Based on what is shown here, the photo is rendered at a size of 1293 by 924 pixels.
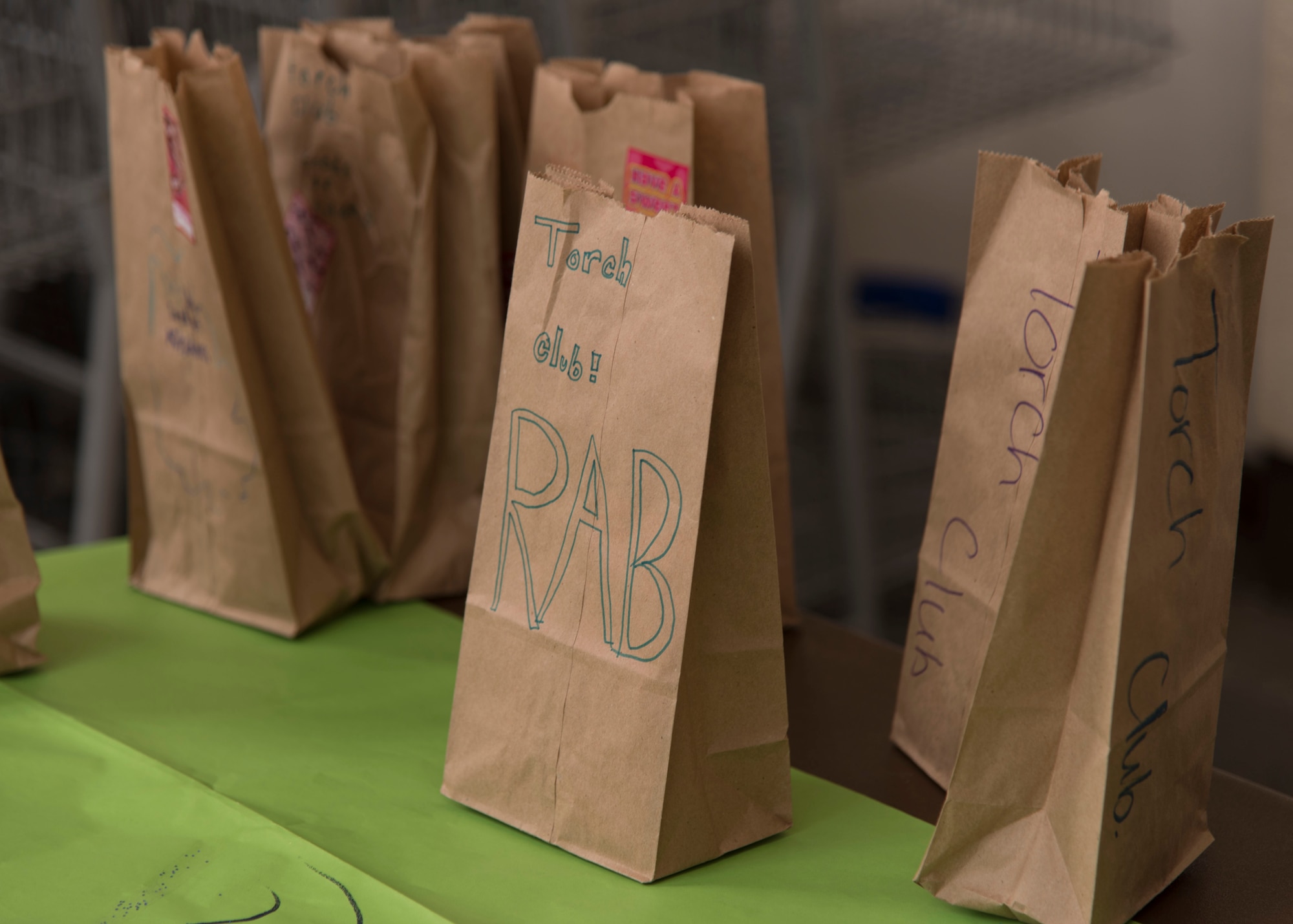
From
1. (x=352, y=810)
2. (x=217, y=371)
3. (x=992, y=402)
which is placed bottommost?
(x=352, y=810)

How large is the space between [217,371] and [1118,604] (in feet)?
2.29

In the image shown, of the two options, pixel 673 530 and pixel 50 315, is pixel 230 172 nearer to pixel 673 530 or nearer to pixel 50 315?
pixel 673 530

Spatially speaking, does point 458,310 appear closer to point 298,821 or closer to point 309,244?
point 309,244

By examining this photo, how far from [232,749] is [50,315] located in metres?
1.38

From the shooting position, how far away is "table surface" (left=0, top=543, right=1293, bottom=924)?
68 cm

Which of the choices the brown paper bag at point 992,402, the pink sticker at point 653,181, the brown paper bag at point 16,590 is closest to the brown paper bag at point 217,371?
the brown paper bag at point 16,590

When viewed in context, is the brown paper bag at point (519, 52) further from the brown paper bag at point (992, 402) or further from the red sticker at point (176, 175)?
the brown paper bag at point (992, 402)

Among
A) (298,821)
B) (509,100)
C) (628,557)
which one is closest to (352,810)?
(298,821)

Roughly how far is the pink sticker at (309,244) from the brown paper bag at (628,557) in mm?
404

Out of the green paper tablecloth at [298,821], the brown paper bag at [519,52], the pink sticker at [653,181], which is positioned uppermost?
the brown paper bag at [519,52]

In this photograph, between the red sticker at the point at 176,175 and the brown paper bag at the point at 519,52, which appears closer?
the red sticker at the point at 176,175

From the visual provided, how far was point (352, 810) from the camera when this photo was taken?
0.77m

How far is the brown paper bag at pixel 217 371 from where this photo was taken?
957 mm

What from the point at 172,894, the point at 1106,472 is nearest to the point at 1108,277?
the point at 1106,472
